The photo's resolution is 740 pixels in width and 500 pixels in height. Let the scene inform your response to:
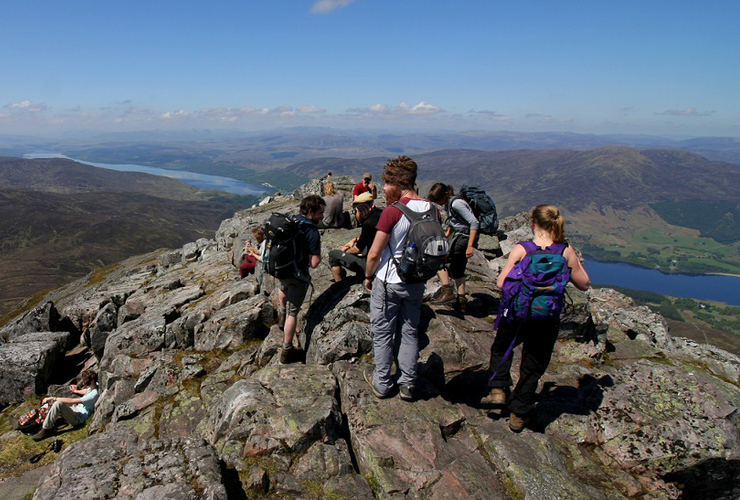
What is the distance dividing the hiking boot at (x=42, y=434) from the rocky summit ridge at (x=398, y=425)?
1440 mm

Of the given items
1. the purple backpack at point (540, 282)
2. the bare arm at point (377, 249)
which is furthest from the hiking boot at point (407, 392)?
the purple backpack at point (540, 282)

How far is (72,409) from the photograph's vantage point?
13375mm

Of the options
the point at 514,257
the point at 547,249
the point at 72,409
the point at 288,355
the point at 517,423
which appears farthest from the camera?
the point at 72,409

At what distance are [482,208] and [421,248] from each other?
842cm

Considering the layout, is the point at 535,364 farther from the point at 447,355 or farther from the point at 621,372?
the point at 621,372

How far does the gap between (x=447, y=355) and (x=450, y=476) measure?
11.5 feet

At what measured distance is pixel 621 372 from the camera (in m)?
9.76

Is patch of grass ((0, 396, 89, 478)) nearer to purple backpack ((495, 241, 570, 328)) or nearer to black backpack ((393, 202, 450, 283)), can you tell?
black backpack ((393, 202, 450, 283))

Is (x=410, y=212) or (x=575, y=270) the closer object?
(x=575, y=270)

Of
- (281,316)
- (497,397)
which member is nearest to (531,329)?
(497,397)

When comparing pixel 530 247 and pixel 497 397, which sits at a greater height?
pixel 530 247

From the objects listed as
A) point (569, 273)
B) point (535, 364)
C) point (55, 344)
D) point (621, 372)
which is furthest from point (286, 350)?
point (55, 344)

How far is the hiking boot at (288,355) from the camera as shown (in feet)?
35.7

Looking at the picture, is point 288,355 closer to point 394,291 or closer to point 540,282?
point 394,291
